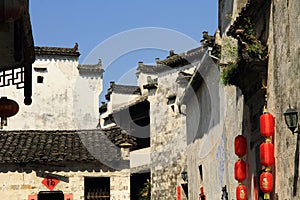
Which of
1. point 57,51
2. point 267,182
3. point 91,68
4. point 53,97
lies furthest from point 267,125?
point 91,68

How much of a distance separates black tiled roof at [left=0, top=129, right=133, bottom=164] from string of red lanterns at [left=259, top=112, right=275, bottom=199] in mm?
10226

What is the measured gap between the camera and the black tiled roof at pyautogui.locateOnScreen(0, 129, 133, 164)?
64.3 feet

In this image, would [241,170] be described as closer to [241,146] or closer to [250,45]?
[241,146]

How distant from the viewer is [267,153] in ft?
33.0

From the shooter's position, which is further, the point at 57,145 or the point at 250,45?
the point at 57,145

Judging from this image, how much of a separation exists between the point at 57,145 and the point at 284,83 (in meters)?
12.4

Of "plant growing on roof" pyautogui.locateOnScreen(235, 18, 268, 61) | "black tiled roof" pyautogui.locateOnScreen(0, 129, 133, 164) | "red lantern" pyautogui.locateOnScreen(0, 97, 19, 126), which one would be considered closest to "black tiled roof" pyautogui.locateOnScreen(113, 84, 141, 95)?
"black tiled roof" pyautogui.locateOnScreen(0, 129, 133, 164)

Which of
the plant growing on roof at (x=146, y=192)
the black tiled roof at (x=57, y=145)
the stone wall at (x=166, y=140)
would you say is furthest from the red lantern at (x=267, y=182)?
the plant growing on roof at (x=146, y=192)

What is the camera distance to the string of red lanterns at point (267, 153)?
1006 centimetres

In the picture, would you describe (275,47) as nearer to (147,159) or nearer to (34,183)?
(34,183)

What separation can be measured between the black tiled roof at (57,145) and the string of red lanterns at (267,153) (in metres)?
10.2

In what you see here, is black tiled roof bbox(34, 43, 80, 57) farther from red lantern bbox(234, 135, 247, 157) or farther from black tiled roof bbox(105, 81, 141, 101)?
red lantern bbox(234, 135, 247, 157)

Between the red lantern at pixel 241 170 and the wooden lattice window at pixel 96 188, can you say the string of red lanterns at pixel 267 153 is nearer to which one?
the red lantern at pixel 241 170

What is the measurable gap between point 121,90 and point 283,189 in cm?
3257
